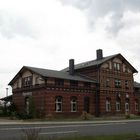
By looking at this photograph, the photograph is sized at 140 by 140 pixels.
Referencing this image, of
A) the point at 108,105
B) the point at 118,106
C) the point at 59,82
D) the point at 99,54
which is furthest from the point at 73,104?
the point at 99,54

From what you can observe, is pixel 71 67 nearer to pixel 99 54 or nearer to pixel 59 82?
pixel 99 54

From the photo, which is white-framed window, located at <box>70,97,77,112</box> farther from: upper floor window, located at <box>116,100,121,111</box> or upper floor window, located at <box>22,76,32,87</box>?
upper floor window, located at <box>116,100,121,111</box>

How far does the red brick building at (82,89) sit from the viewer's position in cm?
3875

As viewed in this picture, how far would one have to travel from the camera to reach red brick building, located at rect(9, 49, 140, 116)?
38750 mm

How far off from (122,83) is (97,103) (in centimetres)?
683

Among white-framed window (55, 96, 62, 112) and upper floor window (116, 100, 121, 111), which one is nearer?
white-framed window (55, 96, 62, 112)

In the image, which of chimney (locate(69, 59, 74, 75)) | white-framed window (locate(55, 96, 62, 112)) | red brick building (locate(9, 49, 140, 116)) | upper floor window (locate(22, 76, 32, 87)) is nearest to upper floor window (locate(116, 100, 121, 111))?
red brick building (locate(9, 49, 140, 116))

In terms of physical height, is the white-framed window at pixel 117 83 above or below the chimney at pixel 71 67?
below

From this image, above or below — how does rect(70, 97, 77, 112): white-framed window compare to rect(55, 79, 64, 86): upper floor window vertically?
below

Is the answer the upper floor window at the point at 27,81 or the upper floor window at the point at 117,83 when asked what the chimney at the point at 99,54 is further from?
the upper floor window at the point at 27,81

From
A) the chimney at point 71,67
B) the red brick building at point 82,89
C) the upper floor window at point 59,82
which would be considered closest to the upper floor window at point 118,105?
the red brick building at point 82,89

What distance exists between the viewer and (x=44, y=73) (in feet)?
128

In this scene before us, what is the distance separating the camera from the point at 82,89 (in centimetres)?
4241

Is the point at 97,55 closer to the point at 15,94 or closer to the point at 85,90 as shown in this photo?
the point at 85,90
